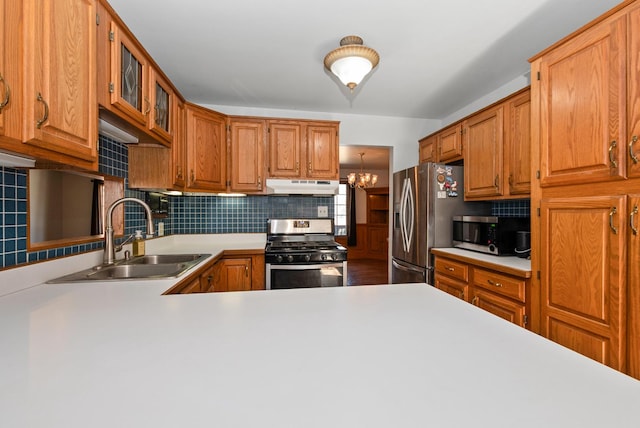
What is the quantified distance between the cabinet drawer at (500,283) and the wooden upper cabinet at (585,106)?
0.67m

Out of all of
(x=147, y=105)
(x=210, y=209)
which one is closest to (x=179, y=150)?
(x=147, y=105)

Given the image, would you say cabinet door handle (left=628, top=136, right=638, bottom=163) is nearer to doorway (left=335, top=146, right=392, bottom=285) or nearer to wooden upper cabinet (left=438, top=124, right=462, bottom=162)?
wooden upper cabinet (left=438, top=124, right=462, bottom=162)

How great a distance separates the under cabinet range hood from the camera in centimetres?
314

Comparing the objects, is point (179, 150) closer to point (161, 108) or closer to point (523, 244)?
point (161, 108)

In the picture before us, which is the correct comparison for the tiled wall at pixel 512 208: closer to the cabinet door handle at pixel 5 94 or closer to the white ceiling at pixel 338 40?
the white ceiling at pixel 338 40

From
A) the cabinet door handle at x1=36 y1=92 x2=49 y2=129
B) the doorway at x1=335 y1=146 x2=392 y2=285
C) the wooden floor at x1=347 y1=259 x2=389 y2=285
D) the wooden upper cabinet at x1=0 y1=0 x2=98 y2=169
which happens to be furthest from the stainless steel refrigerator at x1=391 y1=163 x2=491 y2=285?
the doorway at x1=335 y1=146 x2=392 y2=285

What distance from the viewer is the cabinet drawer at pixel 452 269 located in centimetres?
244

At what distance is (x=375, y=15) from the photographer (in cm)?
186

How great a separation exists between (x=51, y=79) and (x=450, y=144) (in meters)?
3.10

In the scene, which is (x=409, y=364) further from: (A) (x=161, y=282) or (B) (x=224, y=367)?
(A) (x=161, y=282)

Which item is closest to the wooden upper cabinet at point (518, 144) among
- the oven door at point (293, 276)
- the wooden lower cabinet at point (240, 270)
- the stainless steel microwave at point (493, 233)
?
the stainless steel microwave at point (493, 233)

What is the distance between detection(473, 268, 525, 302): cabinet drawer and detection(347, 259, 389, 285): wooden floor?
263 centimetres

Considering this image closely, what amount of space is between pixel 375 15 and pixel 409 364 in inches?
78.5

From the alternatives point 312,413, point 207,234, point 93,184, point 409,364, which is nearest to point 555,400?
point 409,364
